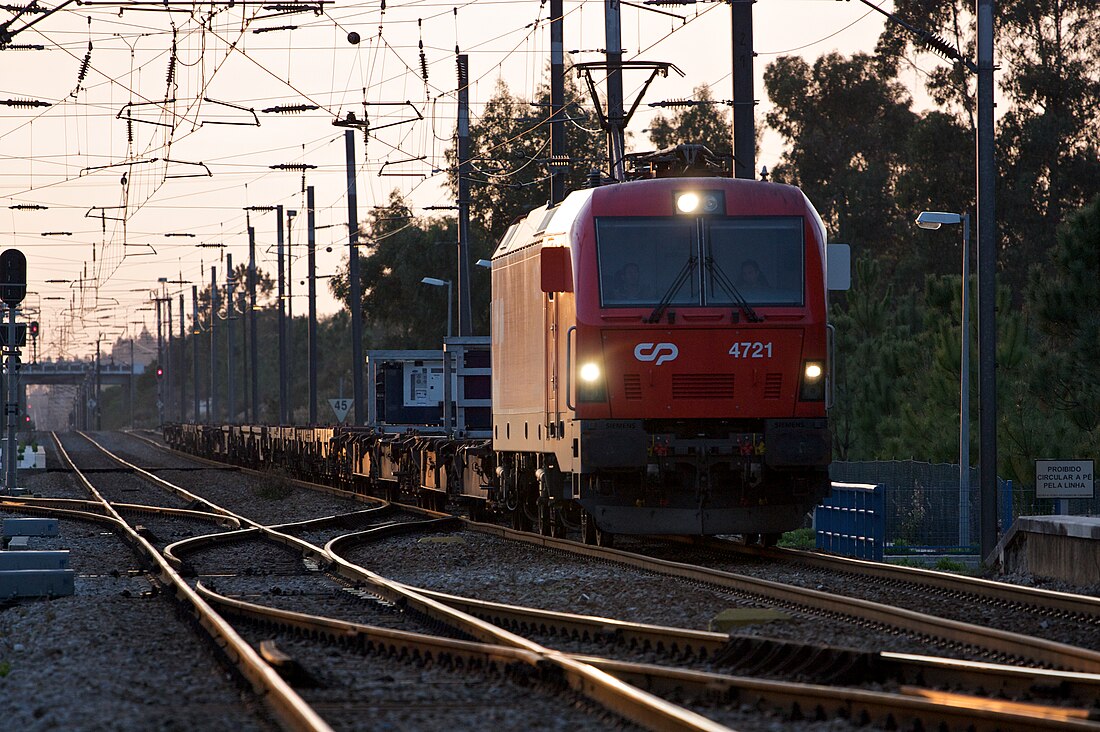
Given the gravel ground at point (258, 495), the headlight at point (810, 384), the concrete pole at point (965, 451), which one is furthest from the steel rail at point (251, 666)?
the gravel ground at point (258, 495)

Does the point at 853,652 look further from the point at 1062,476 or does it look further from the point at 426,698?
the point at 1062,476

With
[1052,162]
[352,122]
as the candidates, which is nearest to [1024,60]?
[1052,162]

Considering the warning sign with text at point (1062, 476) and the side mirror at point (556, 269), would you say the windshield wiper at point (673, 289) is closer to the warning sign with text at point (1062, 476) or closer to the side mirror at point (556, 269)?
the side mirror at point (556, 269)

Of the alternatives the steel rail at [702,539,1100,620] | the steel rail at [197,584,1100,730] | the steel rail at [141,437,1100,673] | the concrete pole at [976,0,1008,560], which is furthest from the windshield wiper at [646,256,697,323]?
the steel rail at [197,584,1100,730]

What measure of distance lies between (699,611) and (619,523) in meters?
4.34

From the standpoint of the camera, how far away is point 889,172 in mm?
66062

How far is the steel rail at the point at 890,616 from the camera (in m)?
9.02

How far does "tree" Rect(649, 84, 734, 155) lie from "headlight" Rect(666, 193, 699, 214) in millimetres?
59913

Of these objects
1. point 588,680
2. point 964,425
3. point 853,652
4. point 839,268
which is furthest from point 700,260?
point 588,680

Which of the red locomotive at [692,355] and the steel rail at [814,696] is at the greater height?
the red locomotive at [692,355]

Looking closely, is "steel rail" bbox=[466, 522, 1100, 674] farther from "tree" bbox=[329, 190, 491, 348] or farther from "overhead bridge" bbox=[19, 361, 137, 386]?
"overhead bridge" bbox=[19, 361, 137, 386]

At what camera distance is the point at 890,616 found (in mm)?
10969

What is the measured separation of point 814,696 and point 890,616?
136 inches

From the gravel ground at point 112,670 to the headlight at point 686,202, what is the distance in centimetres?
602
